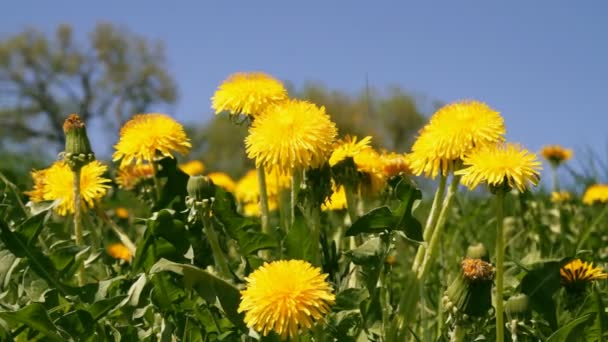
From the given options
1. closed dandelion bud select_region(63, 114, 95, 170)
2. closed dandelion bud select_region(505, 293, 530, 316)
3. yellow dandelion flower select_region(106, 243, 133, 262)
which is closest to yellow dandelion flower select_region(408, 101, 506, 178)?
closed dandelion bud select_region(505, 293, 530, 316)

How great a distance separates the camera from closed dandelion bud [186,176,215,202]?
1.34m

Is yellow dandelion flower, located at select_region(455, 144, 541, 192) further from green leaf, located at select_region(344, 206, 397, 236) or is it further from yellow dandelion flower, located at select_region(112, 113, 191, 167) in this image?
yellow dandelion flower, located at select_region(112, 113, 191, 167)

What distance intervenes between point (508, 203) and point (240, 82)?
1926 millimetres

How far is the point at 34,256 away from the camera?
1369 mm

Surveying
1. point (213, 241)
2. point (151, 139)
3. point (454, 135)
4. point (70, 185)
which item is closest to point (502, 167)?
point (454, 135)

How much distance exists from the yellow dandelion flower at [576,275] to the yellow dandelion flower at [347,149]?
0.42 meters

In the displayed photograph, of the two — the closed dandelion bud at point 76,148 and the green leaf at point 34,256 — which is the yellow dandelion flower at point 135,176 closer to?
the closed dandelion bud at point 76,148

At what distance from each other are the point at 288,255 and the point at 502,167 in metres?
0.39

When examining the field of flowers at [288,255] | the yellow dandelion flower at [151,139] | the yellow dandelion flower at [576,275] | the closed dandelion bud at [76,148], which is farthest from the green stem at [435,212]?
the closed dandelion bud at [76,148]

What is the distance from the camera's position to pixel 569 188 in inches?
136

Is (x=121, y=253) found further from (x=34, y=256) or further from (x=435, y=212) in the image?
(x=435, y=212)

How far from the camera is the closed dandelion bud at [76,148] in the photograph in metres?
1.49

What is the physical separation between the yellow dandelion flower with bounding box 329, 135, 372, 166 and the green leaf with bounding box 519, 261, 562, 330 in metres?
0.37

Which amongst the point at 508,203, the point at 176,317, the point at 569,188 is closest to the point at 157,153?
the point at 176,317
